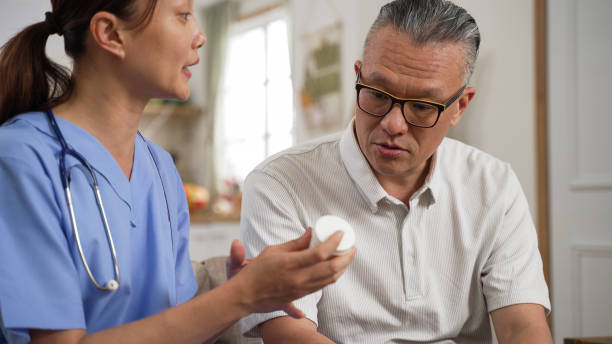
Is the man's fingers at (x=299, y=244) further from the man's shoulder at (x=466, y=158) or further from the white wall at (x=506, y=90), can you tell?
the white wall at (x=506, y=90)

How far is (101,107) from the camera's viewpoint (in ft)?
3.24

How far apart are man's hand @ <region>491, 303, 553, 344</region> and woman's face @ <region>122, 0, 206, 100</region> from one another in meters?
0.93

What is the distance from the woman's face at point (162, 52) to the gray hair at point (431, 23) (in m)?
0.51

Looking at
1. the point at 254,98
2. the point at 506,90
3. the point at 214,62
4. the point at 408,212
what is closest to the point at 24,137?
the point at 408,212

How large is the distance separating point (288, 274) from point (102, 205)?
1.17 ft

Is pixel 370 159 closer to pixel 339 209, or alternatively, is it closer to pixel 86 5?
pixel 339 209

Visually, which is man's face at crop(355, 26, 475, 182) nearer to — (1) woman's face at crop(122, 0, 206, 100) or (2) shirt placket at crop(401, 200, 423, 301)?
(2) shirt placket at crop(401, 200, 423, 301)

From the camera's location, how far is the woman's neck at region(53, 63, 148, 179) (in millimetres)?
976

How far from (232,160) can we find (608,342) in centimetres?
492

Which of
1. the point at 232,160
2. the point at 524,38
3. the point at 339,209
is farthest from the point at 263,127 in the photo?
the point at 339,209

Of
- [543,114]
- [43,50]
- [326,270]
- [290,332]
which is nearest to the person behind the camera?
[326,270]

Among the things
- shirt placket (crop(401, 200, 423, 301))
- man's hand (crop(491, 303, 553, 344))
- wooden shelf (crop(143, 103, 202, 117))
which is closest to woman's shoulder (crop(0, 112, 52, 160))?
shirt placket (crop(401, 200, 423, 301))

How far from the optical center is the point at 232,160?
6008 mm

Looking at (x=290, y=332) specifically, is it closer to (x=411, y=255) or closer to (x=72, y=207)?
(x=411, y=255)
